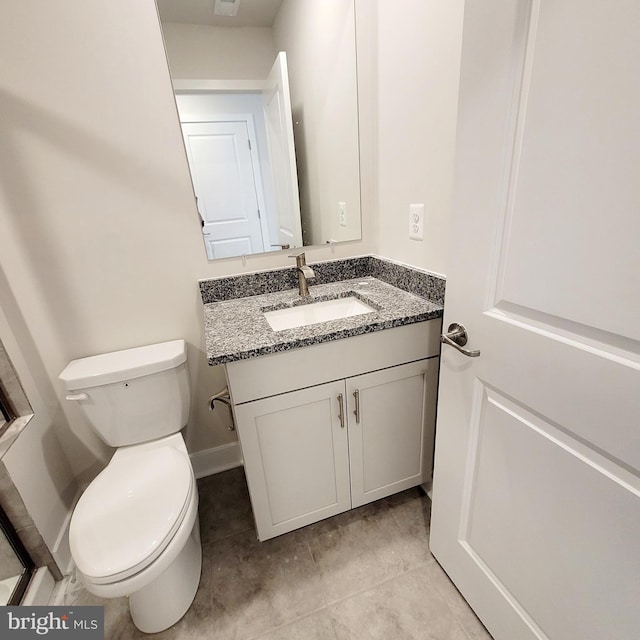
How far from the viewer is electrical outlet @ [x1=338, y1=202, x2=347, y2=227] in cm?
154

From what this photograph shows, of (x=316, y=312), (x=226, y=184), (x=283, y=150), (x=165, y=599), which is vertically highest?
(x=283, y=150)

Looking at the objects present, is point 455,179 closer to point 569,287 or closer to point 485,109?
point 485,109

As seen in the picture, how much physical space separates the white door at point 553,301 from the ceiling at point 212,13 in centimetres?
92

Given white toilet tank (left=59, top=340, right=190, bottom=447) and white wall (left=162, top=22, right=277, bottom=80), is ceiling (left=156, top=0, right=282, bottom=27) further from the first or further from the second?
white toilet tank (left=59, top=340, right=190, bottom=447)

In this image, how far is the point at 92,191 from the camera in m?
1.20

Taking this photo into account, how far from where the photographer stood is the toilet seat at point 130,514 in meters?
0.87

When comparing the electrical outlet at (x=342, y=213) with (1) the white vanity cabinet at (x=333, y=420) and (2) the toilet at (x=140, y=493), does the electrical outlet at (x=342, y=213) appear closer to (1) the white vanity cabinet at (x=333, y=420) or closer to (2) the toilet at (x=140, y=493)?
(1) the white vanity cabinet at (x=333, y=420)

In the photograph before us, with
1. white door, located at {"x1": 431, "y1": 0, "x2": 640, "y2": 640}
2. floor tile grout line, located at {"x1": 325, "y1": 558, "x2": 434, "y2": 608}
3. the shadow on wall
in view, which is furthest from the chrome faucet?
floor tile grout line, located at {"x1": 325, "y1": 558, "x2": 434, "y2": 608}

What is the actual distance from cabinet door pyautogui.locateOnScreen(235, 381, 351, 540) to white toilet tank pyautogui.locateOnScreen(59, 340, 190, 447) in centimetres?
38

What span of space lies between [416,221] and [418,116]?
35cm

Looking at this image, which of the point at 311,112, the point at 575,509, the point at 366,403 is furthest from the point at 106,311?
the point at 575,509

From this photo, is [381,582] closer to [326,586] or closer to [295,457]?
[326,586]

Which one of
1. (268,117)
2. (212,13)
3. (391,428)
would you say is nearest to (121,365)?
(391,428)

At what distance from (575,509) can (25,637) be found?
4.77ft
